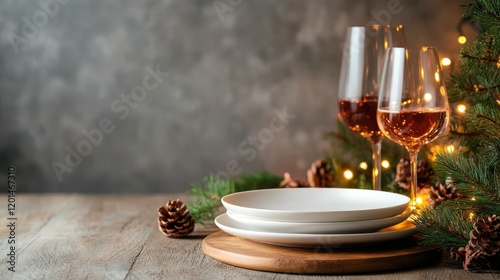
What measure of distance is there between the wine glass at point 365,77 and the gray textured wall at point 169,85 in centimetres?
68

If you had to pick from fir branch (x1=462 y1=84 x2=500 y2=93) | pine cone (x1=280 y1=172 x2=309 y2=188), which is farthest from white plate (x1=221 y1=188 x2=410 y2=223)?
pine cone (x1=280 y1=172 x2=309 y2=188)

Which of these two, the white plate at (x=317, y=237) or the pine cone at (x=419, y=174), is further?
the pine cone at (x=419, y=174)

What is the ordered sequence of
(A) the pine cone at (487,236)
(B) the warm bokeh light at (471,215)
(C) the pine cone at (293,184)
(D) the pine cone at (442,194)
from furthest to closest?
(C) the pine cone at (293,184) < (D) the pine cone at (442,194) < (B) the warm bokeh light at (471,215) < (A) the pine cone at (487,236)

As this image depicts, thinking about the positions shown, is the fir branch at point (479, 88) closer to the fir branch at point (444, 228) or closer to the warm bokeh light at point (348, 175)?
the fir branch at point (444, 228)

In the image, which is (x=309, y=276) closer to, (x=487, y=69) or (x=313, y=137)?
(x=487, y=69)

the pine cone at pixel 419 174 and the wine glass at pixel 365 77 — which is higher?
the wine glass at pixel 365 77

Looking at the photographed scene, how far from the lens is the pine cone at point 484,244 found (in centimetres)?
105

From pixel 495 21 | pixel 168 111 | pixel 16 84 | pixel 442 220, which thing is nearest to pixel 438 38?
pixel 168 111

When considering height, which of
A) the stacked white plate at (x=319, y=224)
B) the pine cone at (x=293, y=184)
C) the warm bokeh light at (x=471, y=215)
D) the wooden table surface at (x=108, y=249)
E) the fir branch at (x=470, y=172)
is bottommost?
the wooden table surface at (x=108, y=249)

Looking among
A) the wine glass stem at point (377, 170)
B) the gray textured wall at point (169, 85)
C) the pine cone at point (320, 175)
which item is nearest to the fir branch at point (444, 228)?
the wine glass stem at point (377, 170)

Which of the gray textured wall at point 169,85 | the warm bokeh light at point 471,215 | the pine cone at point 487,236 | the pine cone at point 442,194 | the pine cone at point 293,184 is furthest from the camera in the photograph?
the gray textured wall at point 169,85

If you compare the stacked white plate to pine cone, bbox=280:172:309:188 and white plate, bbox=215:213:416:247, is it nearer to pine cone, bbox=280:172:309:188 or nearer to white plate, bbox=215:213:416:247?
white plate, bbox=215:213:416:247

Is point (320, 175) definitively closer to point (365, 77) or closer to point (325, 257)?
point (365, 77)

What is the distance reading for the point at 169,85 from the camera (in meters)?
2.22
